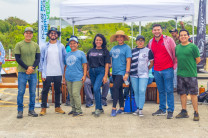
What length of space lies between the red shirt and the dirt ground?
104cm

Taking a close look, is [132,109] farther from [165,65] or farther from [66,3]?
[66,3]

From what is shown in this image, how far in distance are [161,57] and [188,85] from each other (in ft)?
2.46

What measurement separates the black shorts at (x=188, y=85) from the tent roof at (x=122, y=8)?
2.80 meters

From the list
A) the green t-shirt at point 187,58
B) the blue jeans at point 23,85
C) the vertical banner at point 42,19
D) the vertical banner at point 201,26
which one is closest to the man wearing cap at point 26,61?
the blue jeans at point 23,85

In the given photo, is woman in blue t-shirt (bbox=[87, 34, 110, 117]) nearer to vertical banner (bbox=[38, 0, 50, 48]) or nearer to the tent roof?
vertical banner (bbox=[38, 0, 50, 48])

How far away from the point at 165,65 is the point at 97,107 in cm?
165

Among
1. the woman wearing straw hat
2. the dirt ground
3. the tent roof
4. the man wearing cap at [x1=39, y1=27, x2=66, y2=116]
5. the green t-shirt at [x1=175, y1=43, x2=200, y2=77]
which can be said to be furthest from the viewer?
the tent roof

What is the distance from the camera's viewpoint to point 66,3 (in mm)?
7438

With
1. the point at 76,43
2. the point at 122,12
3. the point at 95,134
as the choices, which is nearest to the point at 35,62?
the point at 76,43

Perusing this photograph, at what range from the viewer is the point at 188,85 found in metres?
5.40

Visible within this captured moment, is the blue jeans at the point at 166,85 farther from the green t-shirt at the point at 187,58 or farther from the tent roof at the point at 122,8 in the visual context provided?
the tent roof at the point at 122,8

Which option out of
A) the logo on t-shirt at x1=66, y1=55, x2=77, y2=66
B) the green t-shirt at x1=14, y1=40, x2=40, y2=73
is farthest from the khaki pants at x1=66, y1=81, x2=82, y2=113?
the green t-shirt at x1=14, y1=40, x2=40, y2=73

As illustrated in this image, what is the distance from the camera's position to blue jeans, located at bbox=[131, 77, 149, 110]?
567cm

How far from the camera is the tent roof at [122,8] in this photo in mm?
7461
